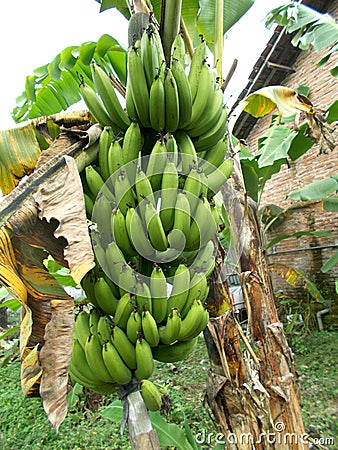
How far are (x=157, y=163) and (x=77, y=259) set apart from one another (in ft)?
1.00

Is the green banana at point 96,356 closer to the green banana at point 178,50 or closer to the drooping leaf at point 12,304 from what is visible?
the green banana at point 178,50

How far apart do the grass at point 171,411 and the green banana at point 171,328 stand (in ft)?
5.40

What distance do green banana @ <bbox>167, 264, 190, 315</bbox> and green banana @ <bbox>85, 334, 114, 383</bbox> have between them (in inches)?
6.5

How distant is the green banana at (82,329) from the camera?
0.75m

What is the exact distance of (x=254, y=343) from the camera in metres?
1.29

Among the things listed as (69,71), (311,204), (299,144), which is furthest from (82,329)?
(311,204)

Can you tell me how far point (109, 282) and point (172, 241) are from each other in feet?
0.52

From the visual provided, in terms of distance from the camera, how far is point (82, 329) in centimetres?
76

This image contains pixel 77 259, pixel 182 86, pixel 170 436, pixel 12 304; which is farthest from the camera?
pixel 12 304

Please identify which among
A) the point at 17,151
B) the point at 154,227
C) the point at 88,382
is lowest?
the point at 88,382

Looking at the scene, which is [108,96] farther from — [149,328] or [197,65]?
[149,328]

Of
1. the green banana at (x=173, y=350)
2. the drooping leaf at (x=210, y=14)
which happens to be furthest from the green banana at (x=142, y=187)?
the drooping leaf at (x=210, y=14)

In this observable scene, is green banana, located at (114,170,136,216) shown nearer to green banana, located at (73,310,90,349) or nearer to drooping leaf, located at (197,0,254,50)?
green banana, located at (73,310,90,349)

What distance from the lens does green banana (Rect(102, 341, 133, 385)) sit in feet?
2.21
